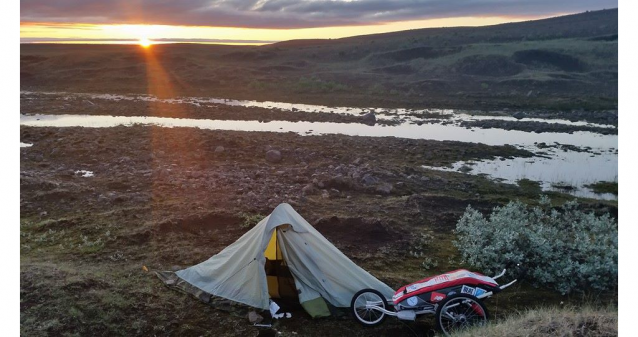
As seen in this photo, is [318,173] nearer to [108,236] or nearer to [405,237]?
[405,237]

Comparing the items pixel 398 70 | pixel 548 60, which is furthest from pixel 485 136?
pixel 548 60

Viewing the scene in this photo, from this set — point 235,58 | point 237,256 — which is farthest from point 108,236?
point 235,58

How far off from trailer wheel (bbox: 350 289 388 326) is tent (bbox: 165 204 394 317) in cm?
40

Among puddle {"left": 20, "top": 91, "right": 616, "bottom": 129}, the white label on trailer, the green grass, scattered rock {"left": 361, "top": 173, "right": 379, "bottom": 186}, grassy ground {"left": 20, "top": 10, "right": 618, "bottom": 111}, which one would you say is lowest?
the white label on trailer

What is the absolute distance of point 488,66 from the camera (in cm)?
5178

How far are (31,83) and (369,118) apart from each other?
3380cm

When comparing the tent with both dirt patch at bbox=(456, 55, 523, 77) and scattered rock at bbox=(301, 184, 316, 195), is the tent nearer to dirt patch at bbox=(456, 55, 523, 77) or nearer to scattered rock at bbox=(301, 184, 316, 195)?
scattered rock at bbox=(301, 184, 316, 195)

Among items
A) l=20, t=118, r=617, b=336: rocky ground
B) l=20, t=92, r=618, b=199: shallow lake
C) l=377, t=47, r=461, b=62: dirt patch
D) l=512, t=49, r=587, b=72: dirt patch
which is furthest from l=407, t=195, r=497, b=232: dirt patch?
l=377, t=47, r=461, b=62: dirt patch

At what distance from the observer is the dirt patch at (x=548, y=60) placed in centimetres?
5262

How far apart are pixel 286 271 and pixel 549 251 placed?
4896 mm

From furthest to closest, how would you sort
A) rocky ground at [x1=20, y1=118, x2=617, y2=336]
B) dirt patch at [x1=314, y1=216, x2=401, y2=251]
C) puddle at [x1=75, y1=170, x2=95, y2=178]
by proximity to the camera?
puddle at [x1=75, y1=170, x2=95, y2=178] < dirt patch at [x1=314, y1=216, x2=401, y2=251] < rocky ground at [x1=20, y1=118, x2=617, y2=336]

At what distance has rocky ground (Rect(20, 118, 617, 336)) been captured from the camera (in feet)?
27.1

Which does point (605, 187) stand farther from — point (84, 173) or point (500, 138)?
point (84, 173)

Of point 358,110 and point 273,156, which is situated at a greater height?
point 358,110
